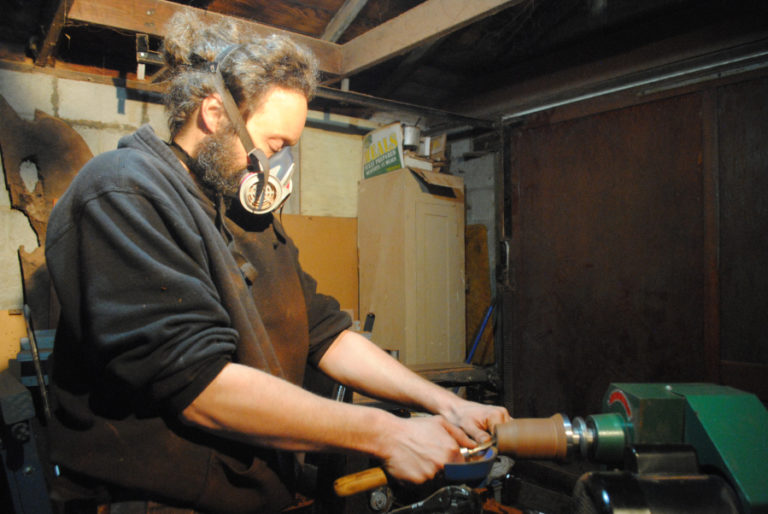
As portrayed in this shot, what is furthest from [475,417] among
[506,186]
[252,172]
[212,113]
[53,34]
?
[53,34]

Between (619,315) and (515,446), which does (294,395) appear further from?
(619,315)

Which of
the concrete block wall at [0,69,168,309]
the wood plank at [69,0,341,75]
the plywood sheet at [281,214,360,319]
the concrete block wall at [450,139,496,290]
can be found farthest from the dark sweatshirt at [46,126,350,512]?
→ the concrete block wall at [450,139,496,290]

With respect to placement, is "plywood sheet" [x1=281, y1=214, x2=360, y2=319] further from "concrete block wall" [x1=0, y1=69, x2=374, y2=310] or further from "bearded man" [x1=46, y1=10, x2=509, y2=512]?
"bearded man" [x1=46, y1=10, x2=509, y2=512]

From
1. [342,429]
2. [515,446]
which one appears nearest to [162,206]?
[342,429]

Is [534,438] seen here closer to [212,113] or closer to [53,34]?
[212,113]

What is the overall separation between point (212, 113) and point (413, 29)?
166 centimetres

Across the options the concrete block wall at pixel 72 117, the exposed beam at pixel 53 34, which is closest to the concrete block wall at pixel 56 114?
the concrete block wall at pixel 72 117

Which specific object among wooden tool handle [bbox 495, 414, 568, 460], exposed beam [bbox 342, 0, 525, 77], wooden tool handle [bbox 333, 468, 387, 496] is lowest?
wooden tool handle [bbox 333, 468, 387, 496]

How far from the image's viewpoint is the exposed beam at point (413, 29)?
2.17 m

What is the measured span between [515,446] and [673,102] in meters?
2.62

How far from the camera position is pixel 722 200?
2.54 metres

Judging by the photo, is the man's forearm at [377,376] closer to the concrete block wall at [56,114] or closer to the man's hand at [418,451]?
the man's hand at [418,451]

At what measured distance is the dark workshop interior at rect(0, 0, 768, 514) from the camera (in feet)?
7.99

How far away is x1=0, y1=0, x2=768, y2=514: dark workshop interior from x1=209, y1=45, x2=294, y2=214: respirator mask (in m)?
0.90
